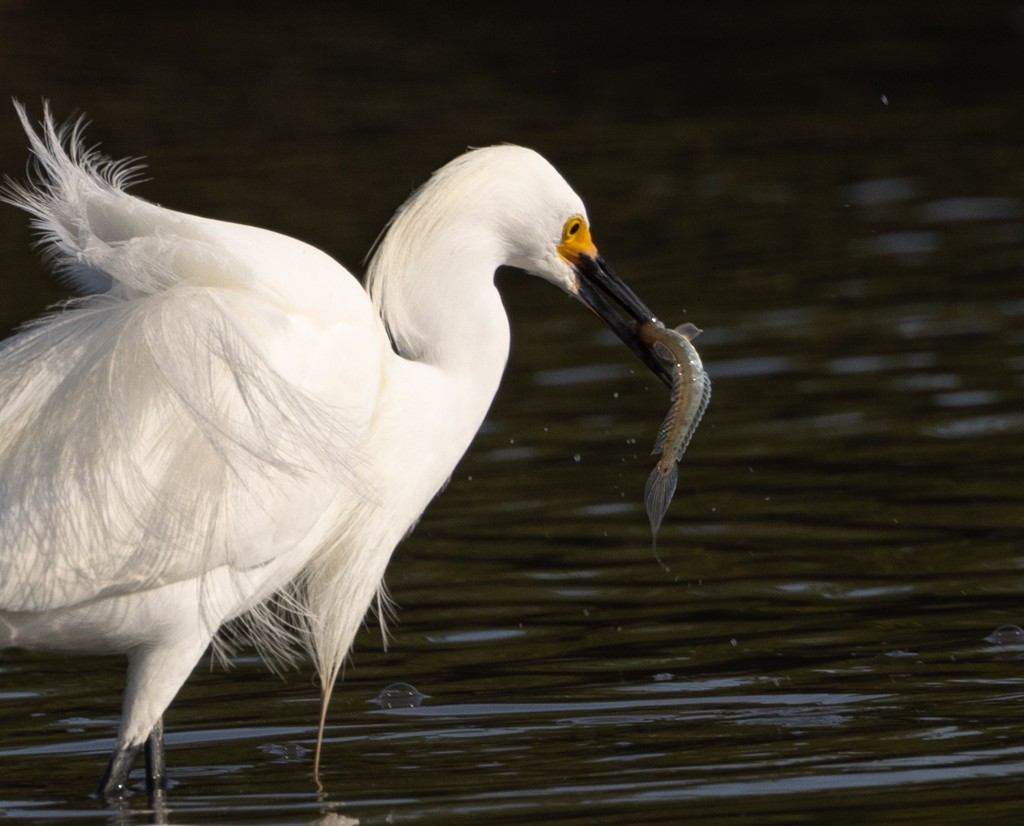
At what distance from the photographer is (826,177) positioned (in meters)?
13.4

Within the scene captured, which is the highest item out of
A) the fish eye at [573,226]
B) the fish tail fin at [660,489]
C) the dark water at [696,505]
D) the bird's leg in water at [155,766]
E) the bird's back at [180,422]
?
the fish eye at [573,226]

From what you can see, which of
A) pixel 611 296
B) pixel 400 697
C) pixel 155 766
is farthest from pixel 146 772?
pixel 611 296

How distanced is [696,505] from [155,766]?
282 cm

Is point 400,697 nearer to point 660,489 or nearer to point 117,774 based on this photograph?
point 117,774

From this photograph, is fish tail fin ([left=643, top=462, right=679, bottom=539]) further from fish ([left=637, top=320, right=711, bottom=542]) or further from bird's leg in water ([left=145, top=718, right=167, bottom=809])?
bird's leg in water ([left=145, top=718, right=167, bottom=809])

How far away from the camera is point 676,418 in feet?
18.1

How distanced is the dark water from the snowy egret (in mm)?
512

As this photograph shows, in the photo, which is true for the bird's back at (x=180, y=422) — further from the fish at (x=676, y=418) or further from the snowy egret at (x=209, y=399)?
the fish at (x=676, y=418)

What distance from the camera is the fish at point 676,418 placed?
17.8ft

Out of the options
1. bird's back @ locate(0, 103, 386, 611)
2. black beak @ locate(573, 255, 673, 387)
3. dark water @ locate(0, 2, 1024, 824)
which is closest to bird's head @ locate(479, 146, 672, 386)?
black beak @ locate(573, 255, 673, 387)

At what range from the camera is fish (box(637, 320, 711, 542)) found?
544 cm

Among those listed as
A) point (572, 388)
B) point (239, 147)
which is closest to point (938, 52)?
point (239, 147)

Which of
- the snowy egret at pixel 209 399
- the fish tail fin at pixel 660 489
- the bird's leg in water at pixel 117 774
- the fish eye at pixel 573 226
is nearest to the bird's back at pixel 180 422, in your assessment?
the snowy egret at pixel 209 399

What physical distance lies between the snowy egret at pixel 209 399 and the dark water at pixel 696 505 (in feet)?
1.68
